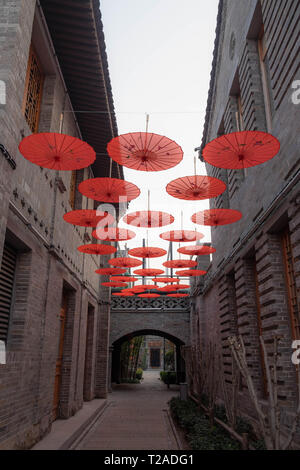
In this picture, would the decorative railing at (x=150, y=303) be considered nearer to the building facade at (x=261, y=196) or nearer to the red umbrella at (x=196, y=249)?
the building facade at (x=261, y=196)

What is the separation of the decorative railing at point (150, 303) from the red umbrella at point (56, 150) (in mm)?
16448

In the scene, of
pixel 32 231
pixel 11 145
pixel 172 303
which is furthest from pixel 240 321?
pixel 172 303

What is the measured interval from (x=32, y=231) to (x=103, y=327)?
35.4ft

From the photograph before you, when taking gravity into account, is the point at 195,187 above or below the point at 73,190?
below

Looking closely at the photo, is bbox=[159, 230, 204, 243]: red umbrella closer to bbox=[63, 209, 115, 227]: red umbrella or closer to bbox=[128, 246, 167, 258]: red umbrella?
bbox=[128, 246, 167, 258]: red umbrella

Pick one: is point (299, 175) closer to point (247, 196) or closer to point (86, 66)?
point (247, 196)

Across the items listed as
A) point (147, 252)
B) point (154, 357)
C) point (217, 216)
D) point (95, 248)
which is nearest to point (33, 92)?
point (95, 248)

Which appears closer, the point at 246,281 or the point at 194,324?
the point at 246,281

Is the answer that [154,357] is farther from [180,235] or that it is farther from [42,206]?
[42,206]

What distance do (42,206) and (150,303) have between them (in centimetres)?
1498

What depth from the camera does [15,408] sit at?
6230 mm

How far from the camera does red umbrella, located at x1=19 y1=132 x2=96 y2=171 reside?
18.0ft

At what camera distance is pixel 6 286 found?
21.7 feet

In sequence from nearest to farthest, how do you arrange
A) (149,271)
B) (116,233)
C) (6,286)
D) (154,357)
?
(6,286), (116,233), (149,271), (154,357)
